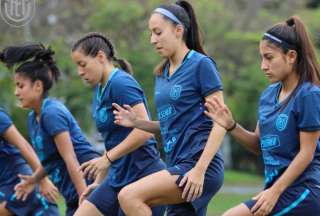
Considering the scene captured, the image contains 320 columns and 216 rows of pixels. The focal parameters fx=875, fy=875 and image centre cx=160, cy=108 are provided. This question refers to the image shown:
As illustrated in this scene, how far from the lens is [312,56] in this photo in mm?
5574

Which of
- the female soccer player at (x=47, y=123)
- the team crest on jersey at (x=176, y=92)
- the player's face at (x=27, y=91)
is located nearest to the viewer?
the team crest on jersey at (x=176, y=92)

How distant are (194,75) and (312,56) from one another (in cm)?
85

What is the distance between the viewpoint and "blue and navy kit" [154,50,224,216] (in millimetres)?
5922

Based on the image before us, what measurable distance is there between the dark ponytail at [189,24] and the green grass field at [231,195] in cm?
895

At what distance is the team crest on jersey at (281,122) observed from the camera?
554 centimetres

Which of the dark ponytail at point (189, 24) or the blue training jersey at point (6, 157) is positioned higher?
the dark ponytail at point (189, 24)

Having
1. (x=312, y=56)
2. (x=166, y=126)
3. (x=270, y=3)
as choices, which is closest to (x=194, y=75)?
(x=166, y=126)

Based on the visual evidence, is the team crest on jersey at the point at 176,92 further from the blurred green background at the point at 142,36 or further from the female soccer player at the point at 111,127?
the blurred green background at the point at 142,36

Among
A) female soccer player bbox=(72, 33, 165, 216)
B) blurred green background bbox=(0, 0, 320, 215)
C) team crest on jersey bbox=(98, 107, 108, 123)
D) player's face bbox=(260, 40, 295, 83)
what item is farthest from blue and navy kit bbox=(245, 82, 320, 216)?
blurred green background bbox=(0, 0, 320, 215)

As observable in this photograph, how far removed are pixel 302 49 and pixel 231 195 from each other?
712 inches

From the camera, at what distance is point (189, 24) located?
242 inches

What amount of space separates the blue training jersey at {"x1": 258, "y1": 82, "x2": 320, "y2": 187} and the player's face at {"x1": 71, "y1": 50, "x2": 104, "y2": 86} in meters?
1.58

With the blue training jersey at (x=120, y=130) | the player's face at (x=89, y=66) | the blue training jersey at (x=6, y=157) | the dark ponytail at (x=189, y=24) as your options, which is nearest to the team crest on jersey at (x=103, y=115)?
the blue training jersey at (x=120, y=130)

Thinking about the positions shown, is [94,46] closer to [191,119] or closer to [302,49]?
[191,119]
